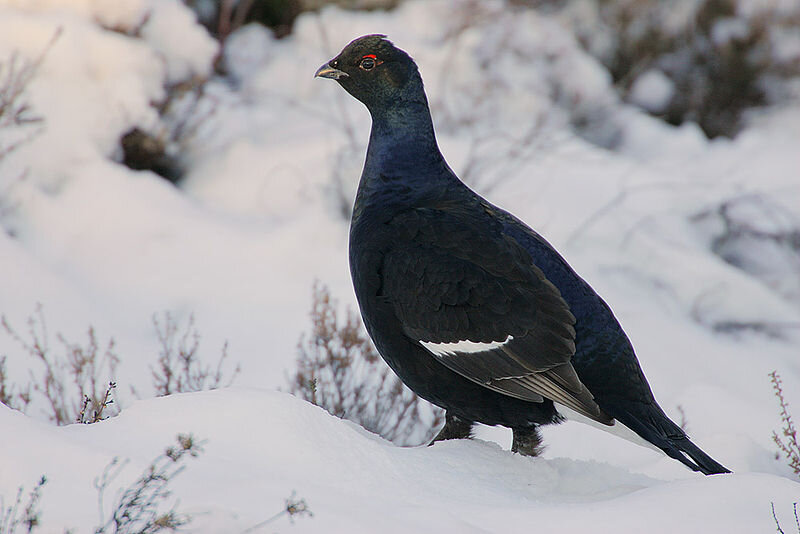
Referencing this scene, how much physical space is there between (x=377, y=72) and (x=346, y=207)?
7.94ft

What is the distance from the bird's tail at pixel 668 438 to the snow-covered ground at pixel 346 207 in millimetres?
159

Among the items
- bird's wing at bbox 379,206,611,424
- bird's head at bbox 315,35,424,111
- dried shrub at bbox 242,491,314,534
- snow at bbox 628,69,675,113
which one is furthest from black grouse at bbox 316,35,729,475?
snow at bbox 628,69,675,113

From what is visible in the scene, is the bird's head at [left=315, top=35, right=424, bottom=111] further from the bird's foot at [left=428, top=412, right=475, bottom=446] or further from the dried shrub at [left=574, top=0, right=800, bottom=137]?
the dried shrub at [left=574, top=0, right=800, bottom=137]

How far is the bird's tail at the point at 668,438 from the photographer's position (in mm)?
2807

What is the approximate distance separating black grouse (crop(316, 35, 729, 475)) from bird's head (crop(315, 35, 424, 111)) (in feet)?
1.57

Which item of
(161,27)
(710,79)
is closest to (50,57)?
(161,27)

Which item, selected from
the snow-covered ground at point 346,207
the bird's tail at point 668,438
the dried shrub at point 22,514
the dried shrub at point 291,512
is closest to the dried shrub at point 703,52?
the snow-covered ground at point 346,207

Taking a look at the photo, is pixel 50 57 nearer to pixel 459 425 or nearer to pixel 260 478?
pixel 459 425

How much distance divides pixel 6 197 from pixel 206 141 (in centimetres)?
137

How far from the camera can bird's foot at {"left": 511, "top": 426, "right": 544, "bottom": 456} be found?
3.16 m

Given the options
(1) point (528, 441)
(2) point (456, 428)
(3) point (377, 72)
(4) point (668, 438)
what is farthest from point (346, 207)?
(4) point (668, 438)

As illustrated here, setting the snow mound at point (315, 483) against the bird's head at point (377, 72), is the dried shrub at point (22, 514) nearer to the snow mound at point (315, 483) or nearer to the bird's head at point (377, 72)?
the snow mound at point (315, 483)

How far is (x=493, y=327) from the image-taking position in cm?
295

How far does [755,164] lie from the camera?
730 centimetres
